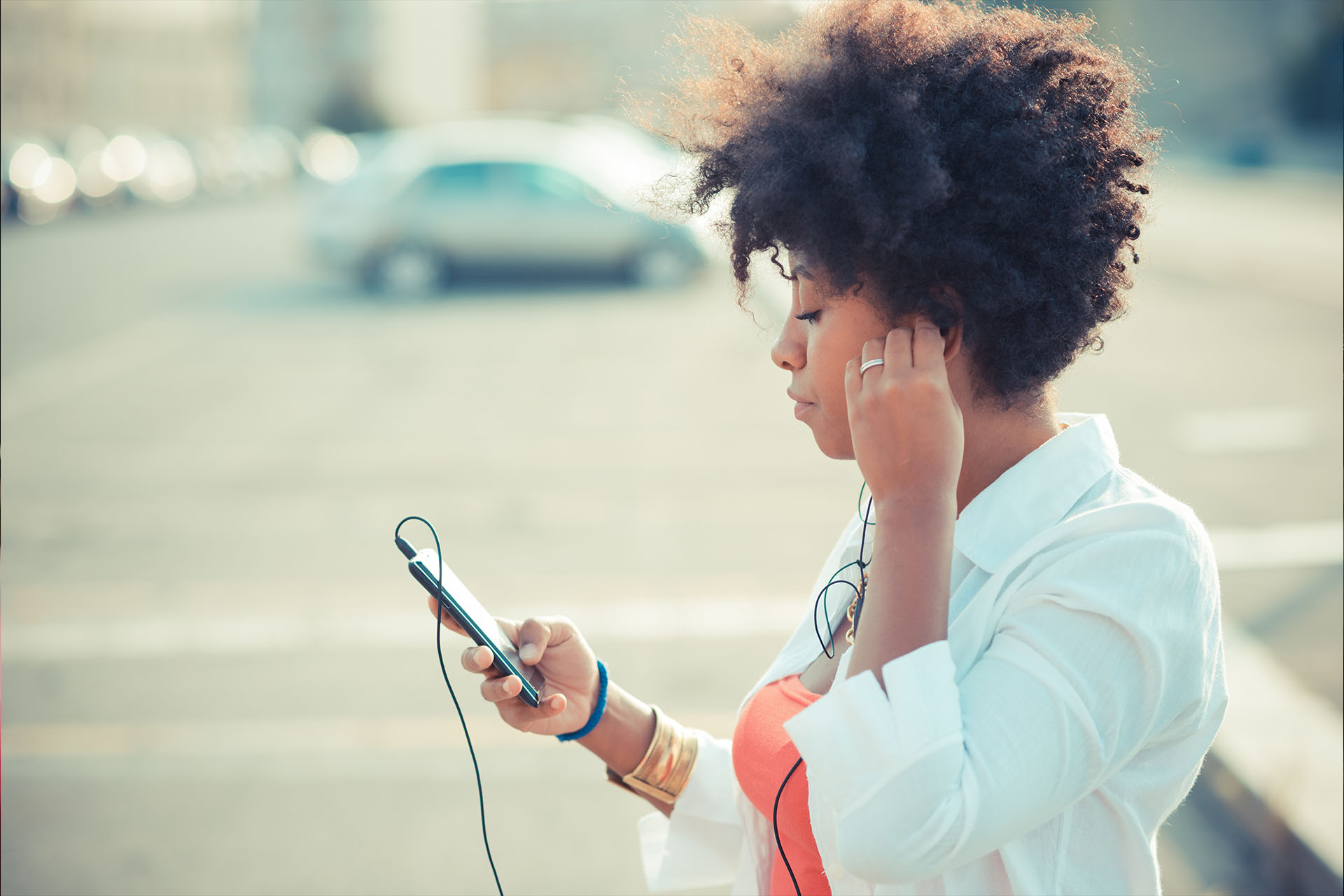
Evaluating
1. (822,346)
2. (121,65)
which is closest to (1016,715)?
(822,346)

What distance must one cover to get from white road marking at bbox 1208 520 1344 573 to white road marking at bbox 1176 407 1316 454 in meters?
1.64

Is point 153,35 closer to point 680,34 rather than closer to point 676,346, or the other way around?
point 676,346

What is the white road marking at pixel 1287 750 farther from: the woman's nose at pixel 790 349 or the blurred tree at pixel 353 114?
the blurred tree at pixel 353 114

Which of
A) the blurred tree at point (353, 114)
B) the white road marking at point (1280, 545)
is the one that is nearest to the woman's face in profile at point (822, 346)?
the white road marking at point (1280, 545)

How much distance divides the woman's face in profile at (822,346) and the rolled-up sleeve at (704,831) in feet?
2.12

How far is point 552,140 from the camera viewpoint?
1579 centimetres

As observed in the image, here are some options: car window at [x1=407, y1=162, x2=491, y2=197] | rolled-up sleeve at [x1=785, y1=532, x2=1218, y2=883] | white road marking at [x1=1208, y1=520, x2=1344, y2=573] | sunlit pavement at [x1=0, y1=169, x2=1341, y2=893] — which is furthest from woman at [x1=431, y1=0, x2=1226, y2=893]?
car window at [x1=407, y1=162, x2=491, y2=197]

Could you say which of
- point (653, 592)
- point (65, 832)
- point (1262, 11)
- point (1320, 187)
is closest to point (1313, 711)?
point (653, 592)

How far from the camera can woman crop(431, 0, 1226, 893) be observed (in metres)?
1.25

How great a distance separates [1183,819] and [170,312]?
44.0 feet

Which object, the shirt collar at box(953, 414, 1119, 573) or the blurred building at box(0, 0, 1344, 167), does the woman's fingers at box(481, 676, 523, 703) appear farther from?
the blurred building at box(0, 0, 1344, 167)

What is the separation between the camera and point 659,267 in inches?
596

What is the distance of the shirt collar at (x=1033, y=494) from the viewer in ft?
4.85

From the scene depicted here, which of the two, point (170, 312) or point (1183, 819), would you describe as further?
point (170, 312)
